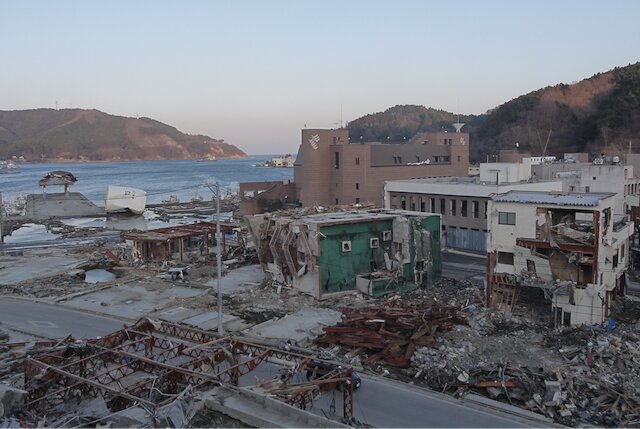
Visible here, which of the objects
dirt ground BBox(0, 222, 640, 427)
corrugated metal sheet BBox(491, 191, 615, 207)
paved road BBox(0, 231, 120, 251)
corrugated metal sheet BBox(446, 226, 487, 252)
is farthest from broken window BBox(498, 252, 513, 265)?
paved road BBox(0, 231, 120, 251)

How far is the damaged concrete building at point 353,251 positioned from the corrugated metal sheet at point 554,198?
562cm

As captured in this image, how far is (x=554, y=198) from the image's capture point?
23.5 m

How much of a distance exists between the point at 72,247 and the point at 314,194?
2203 centimetres

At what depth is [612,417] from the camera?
A: 46.2ft

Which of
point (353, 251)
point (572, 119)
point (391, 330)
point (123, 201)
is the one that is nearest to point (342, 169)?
point (353, 251)

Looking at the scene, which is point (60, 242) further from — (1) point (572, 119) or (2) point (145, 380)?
(1) point (572, 119)

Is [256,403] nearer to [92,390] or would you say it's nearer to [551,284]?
[92,390]

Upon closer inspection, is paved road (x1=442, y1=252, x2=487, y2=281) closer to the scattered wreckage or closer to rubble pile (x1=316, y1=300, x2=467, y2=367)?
rubble pile (x1=316, y1=300, x2=467, y2=367)

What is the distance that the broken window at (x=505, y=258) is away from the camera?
79.5 ft

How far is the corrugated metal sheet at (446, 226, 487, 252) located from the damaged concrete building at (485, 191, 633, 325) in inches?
503

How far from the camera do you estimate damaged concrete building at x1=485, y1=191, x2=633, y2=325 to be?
71.1 feet

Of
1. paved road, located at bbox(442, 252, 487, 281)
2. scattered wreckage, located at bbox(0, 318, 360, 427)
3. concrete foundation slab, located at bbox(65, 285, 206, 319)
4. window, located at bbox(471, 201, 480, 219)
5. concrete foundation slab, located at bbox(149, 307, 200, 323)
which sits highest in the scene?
window, located at bbox(471, 201, 480, 219)

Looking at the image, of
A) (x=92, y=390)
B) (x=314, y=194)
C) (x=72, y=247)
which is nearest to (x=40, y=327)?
(x=92, y=390)

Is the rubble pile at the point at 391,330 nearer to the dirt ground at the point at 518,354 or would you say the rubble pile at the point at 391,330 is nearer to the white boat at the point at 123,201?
the dirt ground at the point at 518,354
